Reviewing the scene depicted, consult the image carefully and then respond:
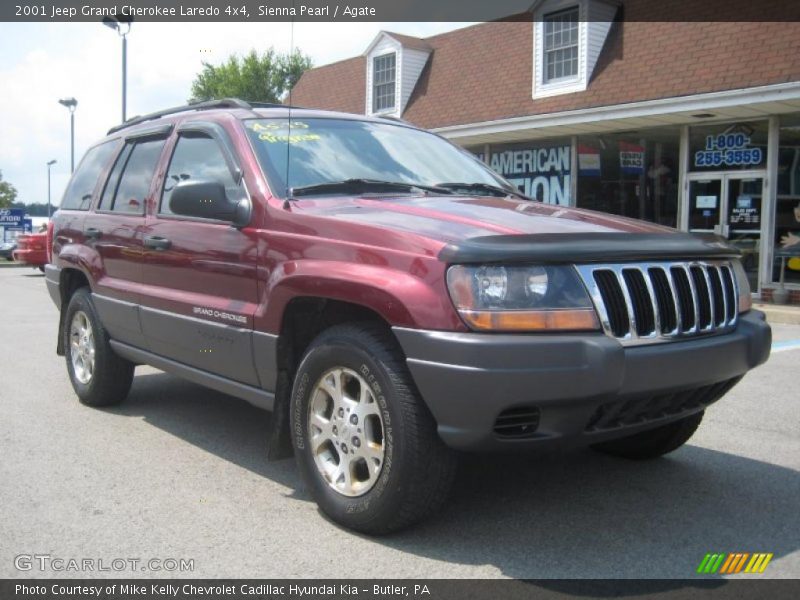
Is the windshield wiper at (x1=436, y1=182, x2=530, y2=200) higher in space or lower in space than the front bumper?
higher

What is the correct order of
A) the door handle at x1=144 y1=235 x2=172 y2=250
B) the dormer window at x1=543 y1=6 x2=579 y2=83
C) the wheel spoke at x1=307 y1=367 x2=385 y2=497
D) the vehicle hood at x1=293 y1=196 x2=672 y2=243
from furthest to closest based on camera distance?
1. the dormer window at x1=543 y1=6 x2=579 y2=83
2. the door handle at x1=144 y1=235 x2=172 y2=250
3. the wheel spoke at x1=307 y1=367 x2=385 y2=497
4. the vehicle hood at x1=293 y1=196 x2=672 y2=243

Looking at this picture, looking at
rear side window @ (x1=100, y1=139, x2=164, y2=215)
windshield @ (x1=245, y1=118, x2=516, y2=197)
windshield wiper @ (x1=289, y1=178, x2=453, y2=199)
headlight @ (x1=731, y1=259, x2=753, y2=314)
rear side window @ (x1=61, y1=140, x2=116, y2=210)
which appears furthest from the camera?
rear side window @ (x1=61, y1=140, x2=116, y2=210)

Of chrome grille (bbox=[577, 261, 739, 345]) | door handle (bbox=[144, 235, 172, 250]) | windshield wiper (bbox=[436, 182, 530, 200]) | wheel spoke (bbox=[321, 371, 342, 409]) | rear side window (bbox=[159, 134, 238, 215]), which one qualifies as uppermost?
rear side window (bbox=[159, 134, 238, 215])

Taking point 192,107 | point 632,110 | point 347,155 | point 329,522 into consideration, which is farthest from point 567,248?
point 632,110

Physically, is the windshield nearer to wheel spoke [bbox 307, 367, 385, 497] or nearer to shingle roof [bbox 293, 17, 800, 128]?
wheel spoke [bbox 307, 367, 385, 497]

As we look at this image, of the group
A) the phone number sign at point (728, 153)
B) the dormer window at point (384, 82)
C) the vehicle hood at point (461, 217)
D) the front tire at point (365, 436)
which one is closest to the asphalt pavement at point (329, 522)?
the front tire at point (365, 436)

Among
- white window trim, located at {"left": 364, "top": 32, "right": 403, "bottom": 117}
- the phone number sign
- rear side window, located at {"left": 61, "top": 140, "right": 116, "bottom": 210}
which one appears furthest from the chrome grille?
white window trim, located at {"left": 364, "top": 32, "right": 403, "bottom": 117}

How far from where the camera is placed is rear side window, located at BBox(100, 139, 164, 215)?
5.20 m

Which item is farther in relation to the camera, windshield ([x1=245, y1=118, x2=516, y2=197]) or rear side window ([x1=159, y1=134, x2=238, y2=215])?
rear side window ([x1=159, y1=134, x2=238, y2=215])

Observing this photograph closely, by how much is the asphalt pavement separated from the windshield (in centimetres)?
159

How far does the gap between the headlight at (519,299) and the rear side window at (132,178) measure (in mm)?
2796

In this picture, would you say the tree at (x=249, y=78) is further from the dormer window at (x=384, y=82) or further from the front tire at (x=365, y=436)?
the front tire at (x=365, y=436)

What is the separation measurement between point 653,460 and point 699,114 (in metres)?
10.3

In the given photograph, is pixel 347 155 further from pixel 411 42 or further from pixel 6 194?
pixel 6 194
